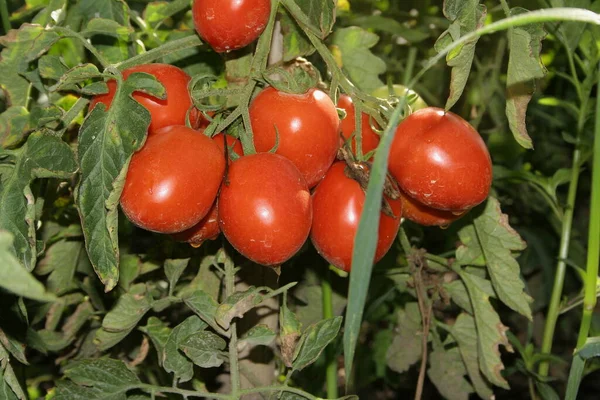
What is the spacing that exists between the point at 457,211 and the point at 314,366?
52cm

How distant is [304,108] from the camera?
0.71 metres

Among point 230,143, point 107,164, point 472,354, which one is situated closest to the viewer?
point 107,164

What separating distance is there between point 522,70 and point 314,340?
1.13ft

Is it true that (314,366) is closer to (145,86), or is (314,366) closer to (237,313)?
(237,313)

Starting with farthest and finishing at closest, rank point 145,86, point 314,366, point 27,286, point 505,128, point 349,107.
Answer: point 505,128 → point 314,366 → point 349,107 → point 145,86 → point 27,286

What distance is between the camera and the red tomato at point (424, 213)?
0.79 metres

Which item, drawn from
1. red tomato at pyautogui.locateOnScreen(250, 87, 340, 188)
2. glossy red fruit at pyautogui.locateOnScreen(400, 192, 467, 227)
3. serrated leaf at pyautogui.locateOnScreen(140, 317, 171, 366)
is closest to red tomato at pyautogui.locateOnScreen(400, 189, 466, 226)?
glossy red fruit at pyautogui.locateOnScreen(400, 192, 467, 227)

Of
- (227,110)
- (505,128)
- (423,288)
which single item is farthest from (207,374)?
(505,128)

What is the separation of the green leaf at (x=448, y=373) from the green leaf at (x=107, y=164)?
25.0 inches

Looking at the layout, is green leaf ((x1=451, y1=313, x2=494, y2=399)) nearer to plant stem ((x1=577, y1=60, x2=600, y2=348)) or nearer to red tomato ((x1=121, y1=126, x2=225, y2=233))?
plant stem ((x1=577, y1=60, x2=600, y2=348))

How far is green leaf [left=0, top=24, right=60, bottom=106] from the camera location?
2.55 feet

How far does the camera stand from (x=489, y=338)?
96 centimetres

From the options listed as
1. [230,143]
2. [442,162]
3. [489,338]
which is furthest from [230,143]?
[489,338]

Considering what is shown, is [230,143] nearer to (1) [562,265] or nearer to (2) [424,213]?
(2) [424,213]
